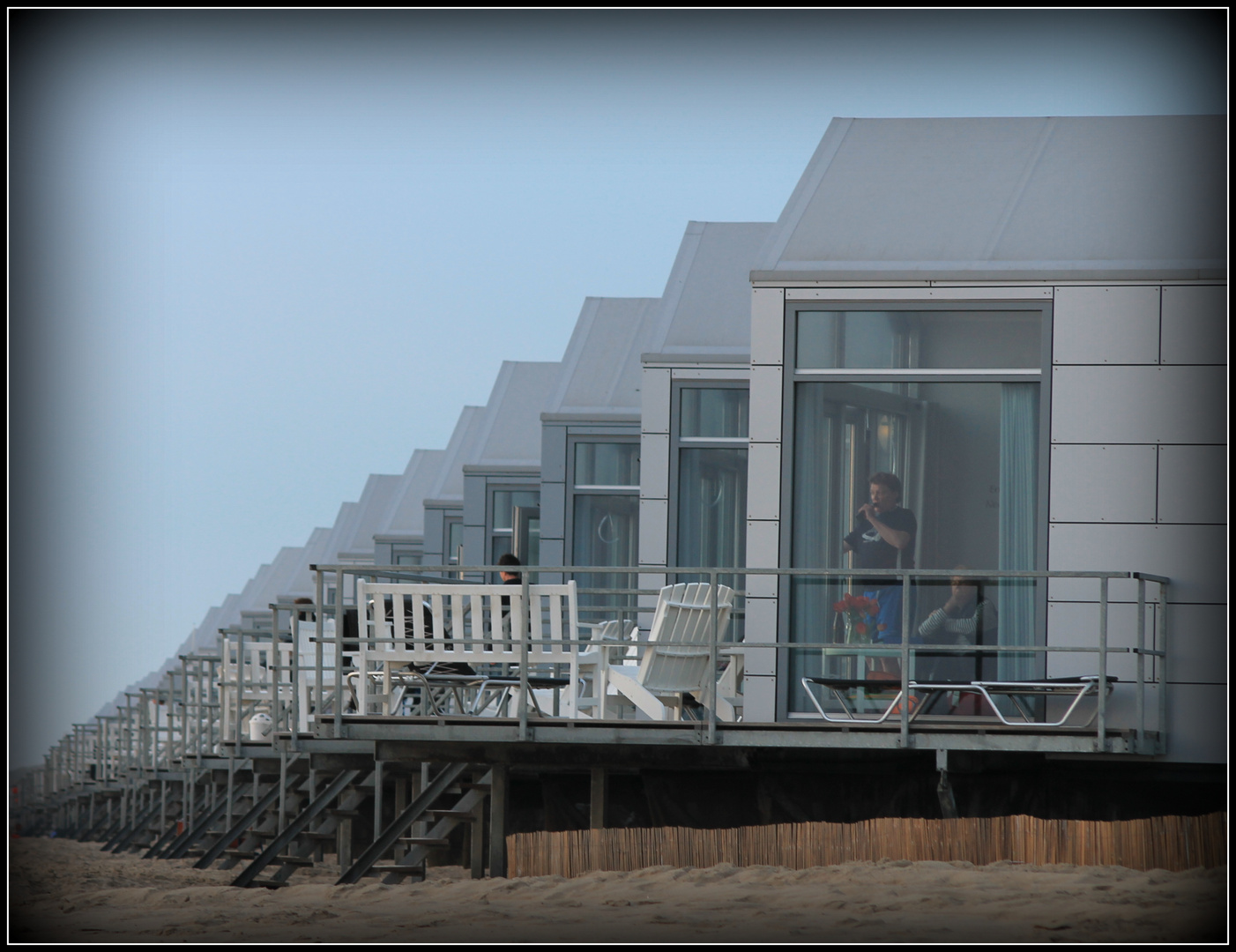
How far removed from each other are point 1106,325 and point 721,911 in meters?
4.46

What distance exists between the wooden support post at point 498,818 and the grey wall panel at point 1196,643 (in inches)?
163

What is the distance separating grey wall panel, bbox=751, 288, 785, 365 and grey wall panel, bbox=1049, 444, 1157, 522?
6.03 ft

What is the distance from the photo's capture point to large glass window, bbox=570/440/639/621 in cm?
2039

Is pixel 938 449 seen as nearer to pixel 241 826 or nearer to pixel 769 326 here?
pixel 769 326

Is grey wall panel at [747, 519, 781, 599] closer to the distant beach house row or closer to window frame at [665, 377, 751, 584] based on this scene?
the distant beach house row

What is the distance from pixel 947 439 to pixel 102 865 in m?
13.1

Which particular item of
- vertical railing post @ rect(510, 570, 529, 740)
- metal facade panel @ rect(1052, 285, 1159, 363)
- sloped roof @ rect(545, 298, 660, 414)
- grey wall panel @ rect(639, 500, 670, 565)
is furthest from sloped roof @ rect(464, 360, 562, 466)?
vertical railing post @ rect(510, 570, 529, 740)

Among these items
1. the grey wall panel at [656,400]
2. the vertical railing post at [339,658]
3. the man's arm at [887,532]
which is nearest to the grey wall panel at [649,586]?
the grey wall panel at [656,400]

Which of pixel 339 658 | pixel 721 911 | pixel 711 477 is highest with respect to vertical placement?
pixel 711 477

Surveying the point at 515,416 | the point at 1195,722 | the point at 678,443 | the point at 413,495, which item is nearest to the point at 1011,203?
the point at 1195,722

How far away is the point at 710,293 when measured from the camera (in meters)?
18.4

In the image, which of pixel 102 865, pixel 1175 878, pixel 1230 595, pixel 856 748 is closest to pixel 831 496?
pixel 856 748

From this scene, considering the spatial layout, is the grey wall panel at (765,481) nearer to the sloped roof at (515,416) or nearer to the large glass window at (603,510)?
the large glass window at (603,510)

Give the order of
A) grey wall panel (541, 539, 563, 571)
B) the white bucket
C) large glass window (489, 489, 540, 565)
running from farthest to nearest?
1. large glass window (489, 489, 540, 565)
2. grey wall panel (541, 539, 563, 571)
3. the white bucket
